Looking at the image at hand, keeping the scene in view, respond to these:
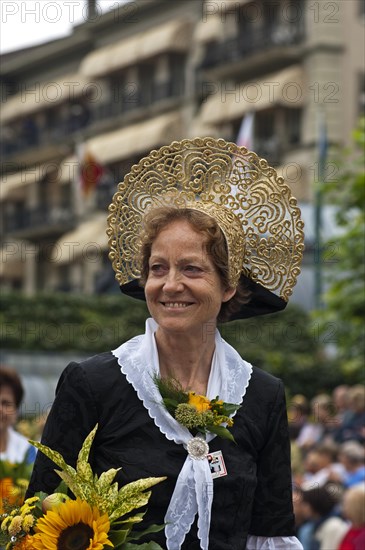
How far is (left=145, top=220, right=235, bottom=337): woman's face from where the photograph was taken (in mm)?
4680

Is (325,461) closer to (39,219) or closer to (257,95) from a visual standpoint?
(257,95)

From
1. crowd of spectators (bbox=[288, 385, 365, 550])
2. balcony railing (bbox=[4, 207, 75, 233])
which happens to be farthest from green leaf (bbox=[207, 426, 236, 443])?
balcony railing (bbox=[4, 207, 75, 233])

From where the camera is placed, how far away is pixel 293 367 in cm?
2925

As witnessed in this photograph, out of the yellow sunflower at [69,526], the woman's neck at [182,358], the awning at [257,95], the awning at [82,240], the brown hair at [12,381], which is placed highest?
the awning at [257,95]

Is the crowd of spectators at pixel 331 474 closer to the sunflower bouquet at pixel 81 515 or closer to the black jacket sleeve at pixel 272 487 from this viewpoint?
the black jacket sleeve at pixel 272 487

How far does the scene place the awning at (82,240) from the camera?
47250mm

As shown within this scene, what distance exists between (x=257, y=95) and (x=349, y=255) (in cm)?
2310

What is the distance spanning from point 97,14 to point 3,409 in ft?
151

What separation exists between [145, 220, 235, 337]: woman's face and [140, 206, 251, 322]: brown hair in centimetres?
2

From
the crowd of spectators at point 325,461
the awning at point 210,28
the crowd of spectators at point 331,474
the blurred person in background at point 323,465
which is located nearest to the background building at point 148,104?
the awning at point 210,28

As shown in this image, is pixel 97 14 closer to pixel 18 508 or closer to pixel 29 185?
pixel 29 185

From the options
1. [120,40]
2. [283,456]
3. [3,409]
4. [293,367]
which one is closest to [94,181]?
[120,40]

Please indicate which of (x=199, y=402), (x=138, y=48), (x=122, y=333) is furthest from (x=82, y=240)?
(x=199, y=402)

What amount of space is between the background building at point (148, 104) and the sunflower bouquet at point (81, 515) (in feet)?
86.4
